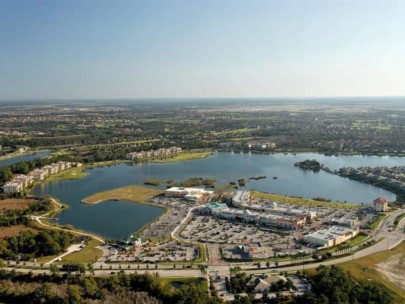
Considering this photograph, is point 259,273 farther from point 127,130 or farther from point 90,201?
point 127,130

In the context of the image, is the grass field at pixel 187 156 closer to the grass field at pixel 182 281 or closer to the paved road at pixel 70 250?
the paved road at pixel 70 250

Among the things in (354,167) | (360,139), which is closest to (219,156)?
(354,167)

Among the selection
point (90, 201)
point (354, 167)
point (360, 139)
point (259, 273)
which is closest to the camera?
point (259, 273)

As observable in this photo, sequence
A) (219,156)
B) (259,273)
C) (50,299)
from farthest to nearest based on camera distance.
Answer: (219,156), (259,273), (50,299)

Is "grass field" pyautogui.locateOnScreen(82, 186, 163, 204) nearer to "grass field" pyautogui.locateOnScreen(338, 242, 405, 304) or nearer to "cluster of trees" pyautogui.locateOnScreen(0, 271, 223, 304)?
"cluster of trees" pyautogui.locateOnScreen(0, 271, 223, 304)

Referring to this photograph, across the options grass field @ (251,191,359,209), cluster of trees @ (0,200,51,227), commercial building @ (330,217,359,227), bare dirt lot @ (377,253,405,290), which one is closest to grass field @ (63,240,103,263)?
cluster of trees @ (0,200,51,227)

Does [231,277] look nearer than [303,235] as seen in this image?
Yes
